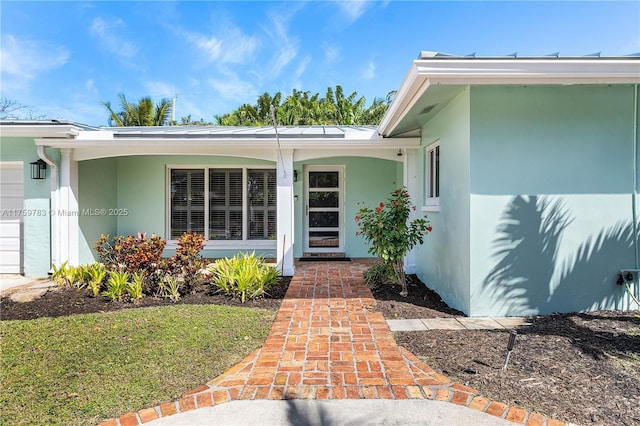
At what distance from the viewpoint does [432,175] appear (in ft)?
21.9

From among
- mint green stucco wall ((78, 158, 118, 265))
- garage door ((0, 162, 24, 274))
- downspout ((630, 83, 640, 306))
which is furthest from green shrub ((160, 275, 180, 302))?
downspout ((630, 83, 640, 306))

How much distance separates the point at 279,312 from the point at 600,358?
11.8 feet

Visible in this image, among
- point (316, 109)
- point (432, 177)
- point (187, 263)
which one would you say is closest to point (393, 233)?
point (432, 177)

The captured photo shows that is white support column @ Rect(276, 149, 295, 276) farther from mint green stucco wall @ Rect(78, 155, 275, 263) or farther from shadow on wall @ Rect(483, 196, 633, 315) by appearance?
shadow on wall @ Rect(483, 196, 633, 315)

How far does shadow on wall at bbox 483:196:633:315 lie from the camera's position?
4.53 metres

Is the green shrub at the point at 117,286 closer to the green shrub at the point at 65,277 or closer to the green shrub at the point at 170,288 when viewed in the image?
the green shrub at the point at 170,288

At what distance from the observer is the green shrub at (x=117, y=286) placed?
5.46 m

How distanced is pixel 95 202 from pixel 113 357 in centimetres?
624


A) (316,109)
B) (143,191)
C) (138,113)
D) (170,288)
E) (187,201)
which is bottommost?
(170,288)

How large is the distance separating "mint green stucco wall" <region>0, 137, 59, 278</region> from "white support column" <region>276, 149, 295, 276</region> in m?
4.79

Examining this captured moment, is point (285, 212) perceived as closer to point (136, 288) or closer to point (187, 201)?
point (136, 288)

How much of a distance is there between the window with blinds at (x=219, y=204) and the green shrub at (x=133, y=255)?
339cm

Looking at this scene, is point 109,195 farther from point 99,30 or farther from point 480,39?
point 480,39

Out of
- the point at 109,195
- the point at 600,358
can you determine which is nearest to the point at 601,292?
the point at 600,358
